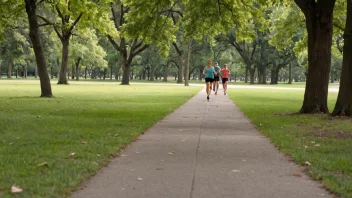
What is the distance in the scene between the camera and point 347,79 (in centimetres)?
1318

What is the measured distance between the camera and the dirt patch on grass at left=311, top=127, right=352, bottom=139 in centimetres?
938

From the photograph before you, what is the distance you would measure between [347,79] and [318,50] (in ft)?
5.12

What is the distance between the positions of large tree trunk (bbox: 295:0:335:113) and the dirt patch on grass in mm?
4276

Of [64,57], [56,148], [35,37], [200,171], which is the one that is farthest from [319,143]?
[64,57]

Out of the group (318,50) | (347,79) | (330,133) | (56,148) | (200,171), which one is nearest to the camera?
(200,171)

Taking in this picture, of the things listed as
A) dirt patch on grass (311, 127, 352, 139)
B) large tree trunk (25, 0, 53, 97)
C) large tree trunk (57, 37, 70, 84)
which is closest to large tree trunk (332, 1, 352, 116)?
dirt patch on grass (311, 127, 352, 139)

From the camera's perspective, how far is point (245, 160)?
21.8 ft

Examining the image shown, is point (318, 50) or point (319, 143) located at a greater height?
point (318, 50)

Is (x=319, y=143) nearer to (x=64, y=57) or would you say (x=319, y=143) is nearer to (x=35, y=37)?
(x=35, y=37)

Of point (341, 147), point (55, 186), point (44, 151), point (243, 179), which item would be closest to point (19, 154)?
point (44, 151)

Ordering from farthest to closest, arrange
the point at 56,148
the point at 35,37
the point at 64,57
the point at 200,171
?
the point at 64,57, the point at 35,37, the point at 56,148, the point at 200,171

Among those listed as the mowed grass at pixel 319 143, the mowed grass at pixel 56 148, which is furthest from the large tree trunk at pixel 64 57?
the mowed grass at pixel 319 143

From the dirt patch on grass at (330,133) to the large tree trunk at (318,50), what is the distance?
4276mm

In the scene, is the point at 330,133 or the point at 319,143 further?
the point at 330,133
